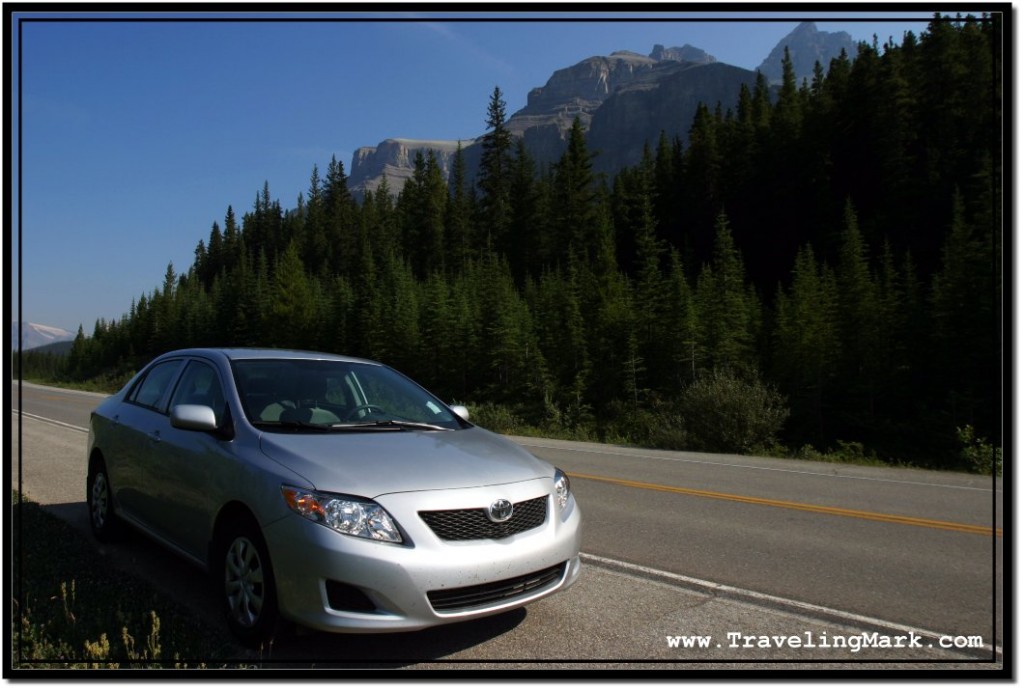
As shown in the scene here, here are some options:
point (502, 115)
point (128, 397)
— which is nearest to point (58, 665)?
point (128, 397)

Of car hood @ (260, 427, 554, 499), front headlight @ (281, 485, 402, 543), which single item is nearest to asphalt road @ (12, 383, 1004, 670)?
front headlight @ (281, 485, 402, 543)

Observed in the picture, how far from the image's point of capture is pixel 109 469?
6176 mm

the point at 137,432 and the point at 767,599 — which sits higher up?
the point at 137,432

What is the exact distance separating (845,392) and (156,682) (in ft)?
105

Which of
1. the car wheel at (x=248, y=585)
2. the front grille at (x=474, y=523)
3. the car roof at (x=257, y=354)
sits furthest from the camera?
the car roof at (x=257, y=354)

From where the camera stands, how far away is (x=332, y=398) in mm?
5352

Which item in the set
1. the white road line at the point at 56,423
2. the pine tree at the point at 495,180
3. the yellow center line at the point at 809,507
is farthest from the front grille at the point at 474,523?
the pine tree at the point at 495,180

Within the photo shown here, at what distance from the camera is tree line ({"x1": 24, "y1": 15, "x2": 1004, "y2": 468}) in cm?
2545

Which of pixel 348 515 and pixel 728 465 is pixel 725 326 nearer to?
pixel 728 465

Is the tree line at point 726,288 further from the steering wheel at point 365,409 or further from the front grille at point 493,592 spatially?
the steering wheel at point 365,409

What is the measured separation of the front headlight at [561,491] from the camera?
14.4 ft

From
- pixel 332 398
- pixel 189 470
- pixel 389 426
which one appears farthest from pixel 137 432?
pixel 389 426

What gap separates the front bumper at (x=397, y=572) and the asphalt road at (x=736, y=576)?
1.18ft

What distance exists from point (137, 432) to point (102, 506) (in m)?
1.07
